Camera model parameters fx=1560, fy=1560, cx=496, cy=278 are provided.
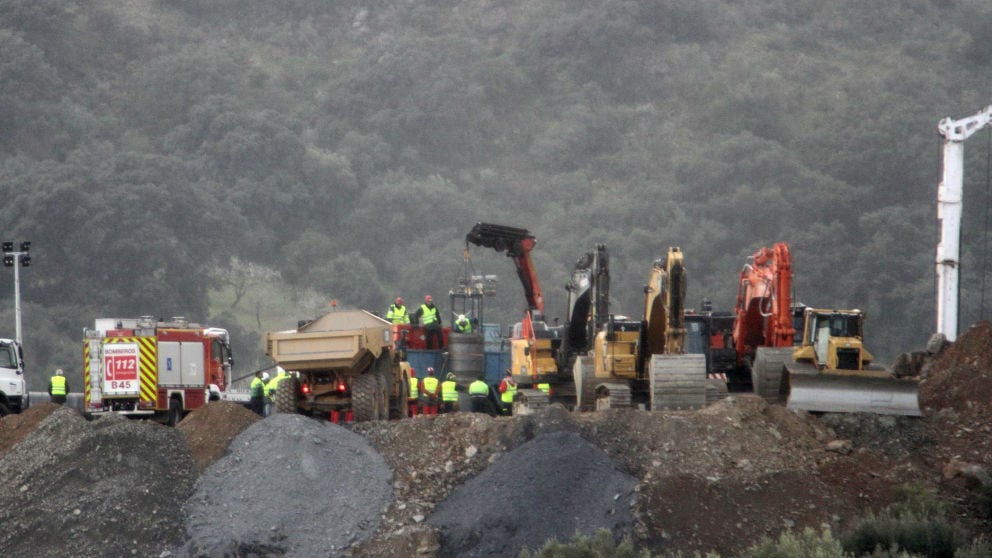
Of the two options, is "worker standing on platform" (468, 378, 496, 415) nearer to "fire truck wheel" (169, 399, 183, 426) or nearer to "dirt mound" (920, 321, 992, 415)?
"fire truck wheel" (169, 399, 183, 426)

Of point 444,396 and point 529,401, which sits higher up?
point 529,401

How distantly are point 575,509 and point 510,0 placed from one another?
87.7 m

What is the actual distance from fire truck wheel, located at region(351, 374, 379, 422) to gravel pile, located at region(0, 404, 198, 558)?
12.4 ft

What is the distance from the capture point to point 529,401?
26734 millimetres

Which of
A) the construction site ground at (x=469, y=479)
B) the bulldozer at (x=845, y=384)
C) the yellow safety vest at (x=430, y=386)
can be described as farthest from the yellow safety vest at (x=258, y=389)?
the bulldozer at (x=845, y=384)

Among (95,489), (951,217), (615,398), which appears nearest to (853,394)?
(615,398)

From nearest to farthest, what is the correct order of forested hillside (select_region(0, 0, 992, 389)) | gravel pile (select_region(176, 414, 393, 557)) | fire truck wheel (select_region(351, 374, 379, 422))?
gravel pile (select_region(176, 414, 393, 557))
fire truck wheel (select_region(351, 374, 379, 422))
forested hillside (select_region(0, 0, 992, 389))

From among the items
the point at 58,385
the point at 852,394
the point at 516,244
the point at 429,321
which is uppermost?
the point at 516,244

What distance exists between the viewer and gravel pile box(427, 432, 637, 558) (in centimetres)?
1973

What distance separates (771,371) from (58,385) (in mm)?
16122

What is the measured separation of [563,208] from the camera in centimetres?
8419

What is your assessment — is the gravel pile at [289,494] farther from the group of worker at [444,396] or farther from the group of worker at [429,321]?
the group of worker at [429,321]

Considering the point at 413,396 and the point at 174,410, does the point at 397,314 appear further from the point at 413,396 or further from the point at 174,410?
the point at 174,410

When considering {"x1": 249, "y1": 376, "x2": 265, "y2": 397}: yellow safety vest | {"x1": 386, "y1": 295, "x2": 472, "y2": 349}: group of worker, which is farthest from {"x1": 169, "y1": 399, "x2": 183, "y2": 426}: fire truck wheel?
{"x1": 386, "y1": 295, "x2": 472, "y2": 349}: group of worker
